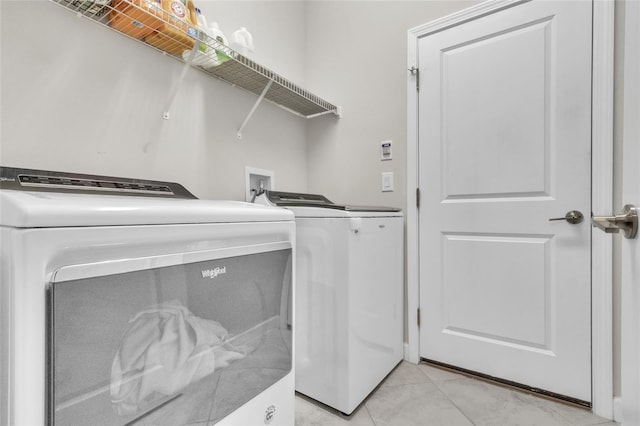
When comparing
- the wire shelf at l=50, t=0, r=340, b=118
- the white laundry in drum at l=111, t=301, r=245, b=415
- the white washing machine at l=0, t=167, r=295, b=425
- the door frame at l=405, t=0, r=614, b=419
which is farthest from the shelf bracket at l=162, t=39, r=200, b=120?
the door frame at l=405, t=0, r=614, b=419

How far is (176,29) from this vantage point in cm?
115

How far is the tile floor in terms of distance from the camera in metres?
1.28

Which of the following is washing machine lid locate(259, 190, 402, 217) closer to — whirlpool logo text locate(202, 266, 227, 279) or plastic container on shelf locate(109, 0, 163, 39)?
whirlpool logo text locate(202, 266, 227, 279)

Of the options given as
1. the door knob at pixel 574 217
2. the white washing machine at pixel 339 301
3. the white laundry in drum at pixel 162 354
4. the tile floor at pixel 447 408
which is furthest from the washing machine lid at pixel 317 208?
the tile floor at pixel 447 408

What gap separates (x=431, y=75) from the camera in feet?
5.80

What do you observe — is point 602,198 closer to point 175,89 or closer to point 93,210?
point 93,210

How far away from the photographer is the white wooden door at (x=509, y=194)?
139cm

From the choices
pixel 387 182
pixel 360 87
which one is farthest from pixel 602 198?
pixel 360 87

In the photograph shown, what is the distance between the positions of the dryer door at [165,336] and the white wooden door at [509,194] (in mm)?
1153

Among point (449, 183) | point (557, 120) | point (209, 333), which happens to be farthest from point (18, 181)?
point (557, 120)

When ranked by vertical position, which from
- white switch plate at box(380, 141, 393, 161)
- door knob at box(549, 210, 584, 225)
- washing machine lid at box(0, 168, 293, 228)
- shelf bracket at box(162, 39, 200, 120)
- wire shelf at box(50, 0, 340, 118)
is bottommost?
door knob at box(549, 210, 584, 225)

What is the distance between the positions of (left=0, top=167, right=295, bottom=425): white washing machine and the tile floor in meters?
0.43

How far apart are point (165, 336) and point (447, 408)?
1327 millimetres

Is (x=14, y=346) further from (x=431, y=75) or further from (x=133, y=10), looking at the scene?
(x=431, y=75)
